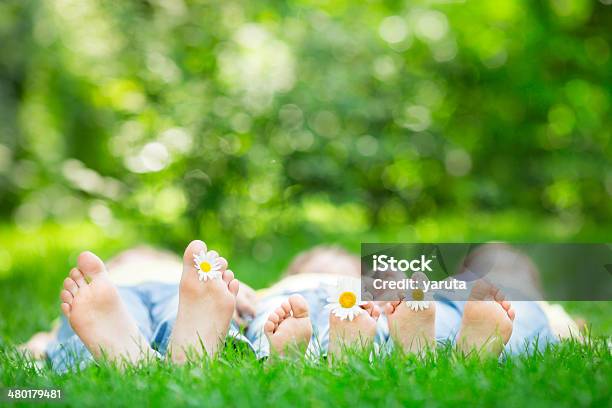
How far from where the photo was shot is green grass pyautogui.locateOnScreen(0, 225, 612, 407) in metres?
1.19

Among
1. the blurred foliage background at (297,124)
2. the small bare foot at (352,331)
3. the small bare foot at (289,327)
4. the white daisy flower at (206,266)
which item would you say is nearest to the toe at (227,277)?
the white daisy flower at (206,266)

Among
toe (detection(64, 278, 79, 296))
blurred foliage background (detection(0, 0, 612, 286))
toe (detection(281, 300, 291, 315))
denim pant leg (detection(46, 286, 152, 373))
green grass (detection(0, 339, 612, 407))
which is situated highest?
blurred foliage background (detection(0, 0, 612, 286))

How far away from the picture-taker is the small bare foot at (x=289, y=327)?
1465 millimetres

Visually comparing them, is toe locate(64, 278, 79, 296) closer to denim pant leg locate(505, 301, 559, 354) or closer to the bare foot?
the bare foot

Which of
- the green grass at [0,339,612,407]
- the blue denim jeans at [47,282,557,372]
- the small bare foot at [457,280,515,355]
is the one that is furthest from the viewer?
the blue denim jeans at [47,282,557,372]

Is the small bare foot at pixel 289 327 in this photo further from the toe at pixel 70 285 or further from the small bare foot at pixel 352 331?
the toe at pixel 70 285

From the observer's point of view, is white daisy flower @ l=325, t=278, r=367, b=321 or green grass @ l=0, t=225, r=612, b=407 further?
white daisy flower @ l=325, t=278, r=367, b=321

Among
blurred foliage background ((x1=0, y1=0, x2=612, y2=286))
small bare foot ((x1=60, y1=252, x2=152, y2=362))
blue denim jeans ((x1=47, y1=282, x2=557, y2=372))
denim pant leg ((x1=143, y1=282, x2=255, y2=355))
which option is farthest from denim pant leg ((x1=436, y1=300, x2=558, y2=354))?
blurred foliage background ((x1=0, y1=0, x2=612, y2=286))

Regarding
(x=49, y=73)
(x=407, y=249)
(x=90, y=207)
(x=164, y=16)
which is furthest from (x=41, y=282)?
(x=49, y=73)

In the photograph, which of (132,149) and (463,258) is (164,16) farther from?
(463,258)

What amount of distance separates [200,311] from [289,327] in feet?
0.60

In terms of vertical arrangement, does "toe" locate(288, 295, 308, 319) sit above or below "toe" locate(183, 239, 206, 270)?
below

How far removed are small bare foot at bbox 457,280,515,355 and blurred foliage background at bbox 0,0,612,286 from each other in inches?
57.5

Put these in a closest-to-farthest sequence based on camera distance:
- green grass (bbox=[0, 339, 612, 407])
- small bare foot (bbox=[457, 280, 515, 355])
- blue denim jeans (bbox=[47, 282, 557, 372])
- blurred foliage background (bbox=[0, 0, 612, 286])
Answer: green grass (bbox=[0, 339, 612, 407]), small bare foot (bbox=[457, 280, 515, 355]), blue denim jeans (bbox=[47, 282, 557, 372]), blurred foliage background (bbox=[0, 0, 612, 286])
